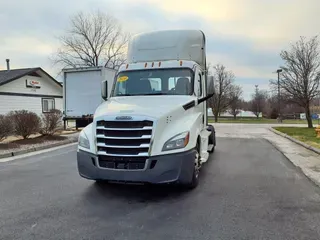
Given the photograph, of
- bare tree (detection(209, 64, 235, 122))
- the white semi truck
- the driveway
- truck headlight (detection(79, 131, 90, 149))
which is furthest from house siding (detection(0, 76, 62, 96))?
bare tree (detection(209, 64, 235, 122))

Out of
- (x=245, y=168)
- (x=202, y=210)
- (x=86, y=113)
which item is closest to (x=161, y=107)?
(x=202, y=210)

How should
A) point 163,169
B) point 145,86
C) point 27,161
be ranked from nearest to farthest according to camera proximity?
point 163,169 < point 145,86 < point 27,161

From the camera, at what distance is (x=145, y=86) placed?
244 inches

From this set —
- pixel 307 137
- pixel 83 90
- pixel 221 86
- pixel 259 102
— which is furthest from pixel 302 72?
pixel 259 102

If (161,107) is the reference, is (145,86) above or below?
above

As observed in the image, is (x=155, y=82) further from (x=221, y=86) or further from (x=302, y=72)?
(x=221, y=86)

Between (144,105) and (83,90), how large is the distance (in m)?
11.2

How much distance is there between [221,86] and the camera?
42.6m

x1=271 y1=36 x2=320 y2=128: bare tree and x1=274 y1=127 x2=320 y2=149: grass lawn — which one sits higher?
x1=271 y1=36 x2=320 y2=128: bare tree

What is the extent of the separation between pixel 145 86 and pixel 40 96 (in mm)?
19394

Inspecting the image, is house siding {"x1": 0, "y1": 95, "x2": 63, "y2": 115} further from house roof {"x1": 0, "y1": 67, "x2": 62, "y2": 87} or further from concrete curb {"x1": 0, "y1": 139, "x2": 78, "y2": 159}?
concrete curb {"x1": 0, "y1": 139, "x2": 78, "y2": 159}

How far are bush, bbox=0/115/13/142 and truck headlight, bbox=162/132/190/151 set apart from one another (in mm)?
8763

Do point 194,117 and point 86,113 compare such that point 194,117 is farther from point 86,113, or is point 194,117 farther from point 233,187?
point 86,113

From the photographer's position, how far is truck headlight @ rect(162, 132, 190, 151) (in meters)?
4.75
